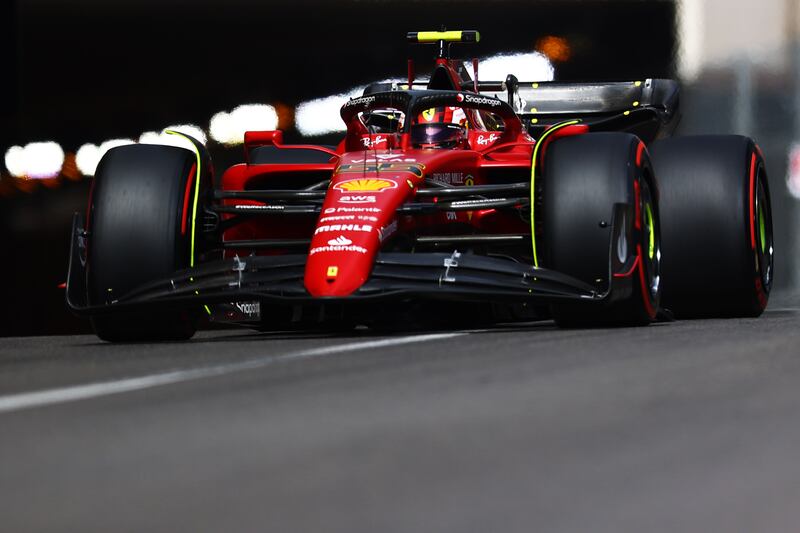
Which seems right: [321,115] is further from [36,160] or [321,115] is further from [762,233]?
[762,233]

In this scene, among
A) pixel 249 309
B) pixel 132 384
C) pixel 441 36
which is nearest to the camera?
pixel 132 384

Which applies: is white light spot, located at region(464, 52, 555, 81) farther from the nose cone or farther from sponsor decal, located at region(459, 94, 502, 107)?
the nose cone

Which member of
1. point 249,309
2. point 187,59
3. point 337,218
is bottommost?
point 249,309

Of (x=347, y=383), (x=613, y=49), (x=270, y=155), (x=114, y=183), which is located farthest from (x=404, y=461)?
(x=613, y=49)

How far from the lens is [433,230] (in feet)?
24.4

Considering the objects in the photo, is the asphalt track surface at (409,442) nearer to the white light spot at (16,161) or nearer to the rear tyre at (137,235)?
the rear tyre at (137,235)

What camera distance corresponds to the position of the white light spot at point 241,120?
1366cm

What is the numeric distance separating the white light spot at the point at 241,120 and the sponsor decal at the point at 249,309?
610 centimetres

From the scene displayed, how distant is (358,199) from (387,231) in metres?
0.18

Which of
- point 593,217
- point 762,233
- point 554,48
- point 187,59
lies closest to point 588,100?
point 762,233

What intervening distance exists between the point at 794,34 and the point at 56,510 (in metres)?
12.9

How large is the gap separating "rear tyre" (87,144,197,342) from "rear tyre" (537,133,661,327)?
5.24 ft

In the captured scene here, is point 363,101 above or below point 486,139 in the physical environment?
above

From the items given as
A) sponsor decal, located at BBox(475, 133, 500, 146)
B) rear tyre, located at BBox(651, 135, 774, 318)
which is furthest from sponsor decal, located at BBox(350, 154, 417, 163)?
rear tyre, located at BBox(651, 135, 774, 318)
